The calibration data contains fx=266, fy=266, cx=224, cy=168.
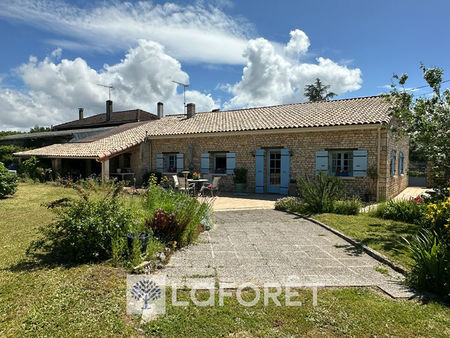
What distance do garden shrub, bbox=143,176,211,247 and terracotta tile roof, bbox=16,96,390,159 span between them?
25.1ft

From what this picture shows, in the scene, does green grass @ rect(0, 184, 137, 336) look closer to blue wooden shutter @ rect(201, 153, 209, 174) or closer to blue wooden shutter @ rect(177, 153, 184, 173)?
blue wooden shutter @ rect(201, 153, 209, 174)

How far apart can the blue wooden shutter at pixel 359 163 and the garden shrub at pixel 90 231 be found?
935cm

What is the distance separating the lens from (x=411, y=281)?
3.41 metres

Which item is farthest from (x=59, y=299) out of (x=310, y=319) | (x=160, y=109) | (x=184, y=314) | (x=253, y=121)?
(x=160, y=109)

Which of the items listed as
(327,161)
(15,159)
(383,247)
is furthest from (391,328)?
(15,159)

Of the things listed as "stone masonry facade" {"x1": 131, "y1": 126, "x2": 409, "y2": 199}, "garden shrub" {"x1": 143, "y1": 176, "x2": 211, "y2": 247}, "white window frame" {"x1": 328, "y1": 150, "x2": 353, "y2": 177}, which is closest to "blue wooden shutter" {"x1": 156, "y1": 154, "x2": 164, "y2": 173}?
"stone masonry facade" {"x1": 131, "y1": 126, "x2": 409, "y2": 199}

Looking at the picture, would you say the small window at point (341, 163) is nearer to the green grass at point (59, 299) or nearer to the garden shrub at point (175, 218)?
the garden shrub at point (175, 218)

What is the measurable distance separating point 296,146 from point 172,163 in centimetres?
718

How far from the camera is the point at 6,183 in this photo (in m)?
9.27

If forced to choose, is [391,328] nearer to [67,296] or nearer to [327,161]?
[67,296]

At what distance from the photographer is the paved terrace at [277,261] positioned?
348cm

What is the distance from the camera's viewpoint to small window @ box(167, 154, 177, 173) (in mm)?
15159

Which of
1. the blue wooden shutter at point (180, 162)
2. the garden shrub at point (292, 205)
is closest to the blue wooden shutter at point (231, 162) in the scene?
the blue wooden shutter at point (180, 162)

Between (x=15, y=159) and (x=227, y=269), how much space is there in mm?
23567
